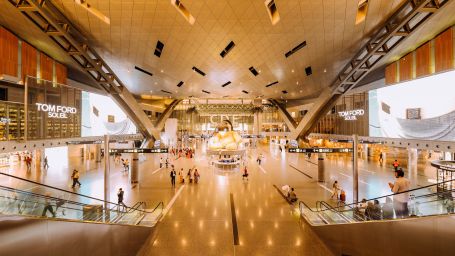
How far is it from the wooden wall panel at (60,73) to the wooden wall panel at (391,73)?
2369 cm

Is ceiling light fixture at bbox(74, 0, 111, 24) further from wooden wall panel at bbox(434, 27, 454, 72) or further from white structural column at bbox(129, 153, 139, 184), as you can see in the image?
wooden wall panel at bbox(434, 27, 454, 72)

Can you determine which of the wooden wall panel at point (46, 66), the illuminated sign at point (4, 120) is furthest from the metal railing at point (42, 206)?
the wooden wall panel at point (46, 66)

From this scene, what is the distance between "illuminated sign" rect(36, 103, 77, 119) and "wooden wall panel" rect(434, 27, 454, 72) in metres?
20.8

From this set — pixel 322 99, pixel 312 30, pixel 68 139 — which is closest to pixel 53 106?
pixel 68 139

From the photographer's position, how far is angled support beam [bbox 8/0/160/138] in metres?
8.84

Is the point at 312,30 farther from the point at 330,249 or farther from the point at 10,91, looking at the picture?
the point at 10,91

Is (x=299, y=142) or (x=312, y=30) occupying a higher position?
(x=312, y=30)

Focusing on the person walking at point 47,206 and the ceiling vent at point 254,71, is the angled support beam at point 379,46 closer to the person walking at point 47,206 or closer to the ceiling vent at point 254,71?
the ceiling vent at point 254,71

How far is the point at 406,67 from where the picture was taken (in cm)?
1551

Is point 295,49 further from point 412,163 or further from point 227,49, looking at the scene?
point 412,163

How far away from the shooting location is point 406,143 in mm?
12375

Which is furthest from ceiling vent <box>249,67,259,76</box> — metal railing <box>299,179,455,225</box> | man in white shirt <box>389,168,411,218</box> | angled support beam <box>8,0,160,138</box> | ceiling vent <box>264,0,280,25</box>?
man in white shirt <box>389,168,411,218</box>

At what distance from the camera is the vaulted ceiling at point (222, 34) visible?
9938 millimetres

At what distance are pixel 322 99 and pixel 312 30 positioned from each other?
6.10 m
